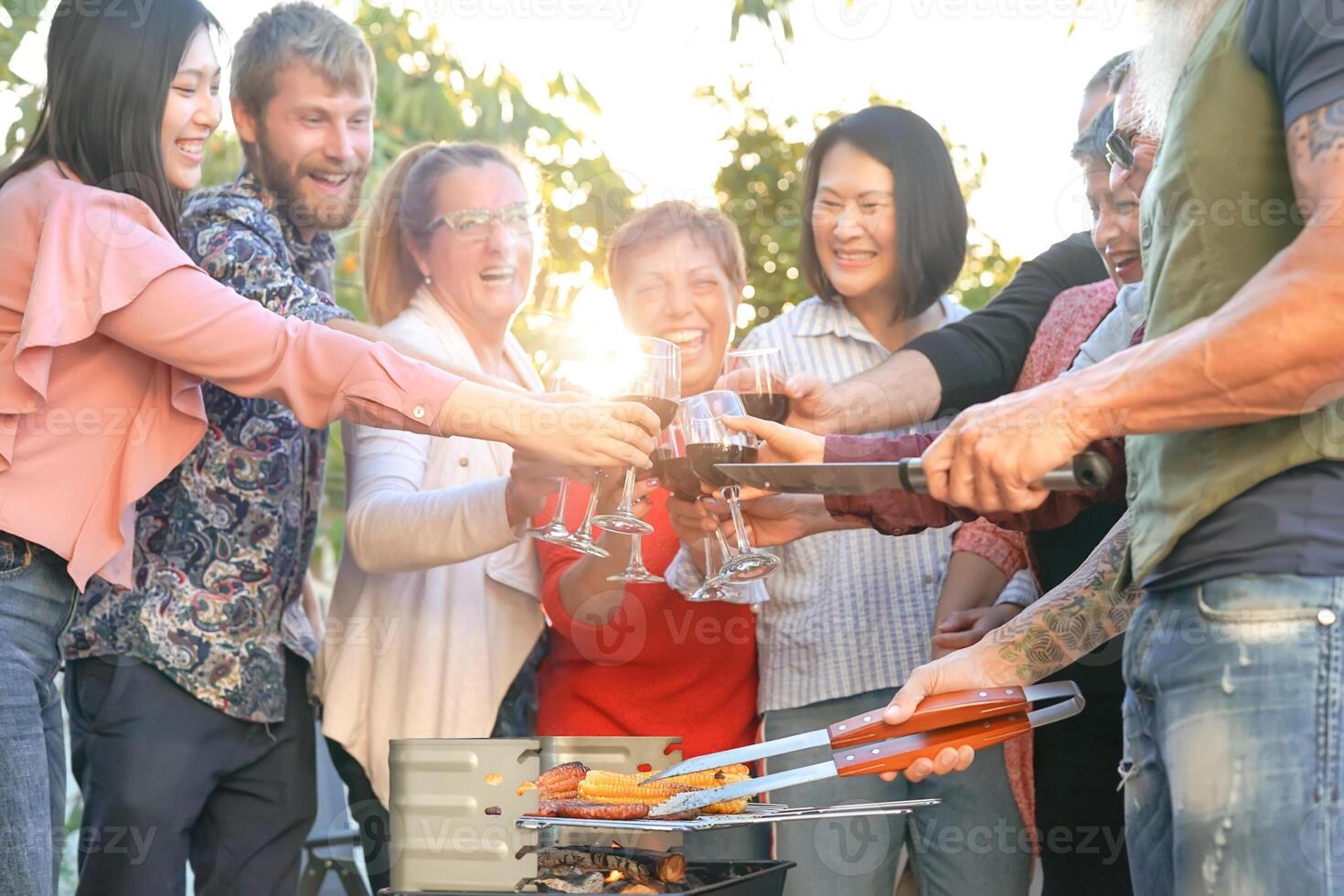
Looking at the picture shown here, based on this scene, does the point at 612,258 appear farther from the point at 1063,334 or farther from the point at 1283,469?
the point at 1283,469

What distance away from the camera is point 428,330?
3.35 metres

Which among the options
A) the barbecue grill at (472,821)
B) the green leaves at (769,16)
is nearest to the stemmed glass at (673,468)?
the barbecue grill at (472,821)

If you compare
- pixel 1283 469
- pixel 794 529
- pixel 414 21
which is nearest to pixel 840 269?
pixel 794 529

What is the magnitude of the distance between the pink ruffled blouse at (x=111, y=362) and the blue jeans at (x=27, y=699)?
0.17 ft

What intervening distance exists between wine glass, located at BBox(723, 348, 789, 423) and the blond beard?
1048 mm

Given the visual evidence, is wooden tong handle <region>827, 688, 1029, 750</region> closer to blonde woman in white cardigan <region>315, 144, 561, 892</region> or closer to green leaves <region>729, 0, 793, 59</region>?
blonde woman in white cardigan <region>315, 144, 561, 892</region>

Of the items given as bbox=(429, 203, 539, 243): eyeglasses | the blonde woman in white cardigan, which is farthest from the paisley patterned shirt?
bbox=(429, 203, 539, 243): eyeglasses

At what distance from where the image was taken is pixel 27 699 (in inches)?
89.2

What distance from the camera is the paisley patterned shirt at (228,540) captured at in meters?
2.86

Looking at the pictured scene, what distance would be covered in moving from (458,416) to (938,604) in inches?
45.7

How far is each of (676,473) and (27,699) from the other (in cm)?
115

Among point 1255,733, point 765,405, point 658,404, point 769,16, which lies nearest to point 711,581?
point 658,404

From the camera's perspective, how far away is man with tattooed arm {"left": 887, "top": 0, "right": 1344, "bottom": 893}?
1.52m

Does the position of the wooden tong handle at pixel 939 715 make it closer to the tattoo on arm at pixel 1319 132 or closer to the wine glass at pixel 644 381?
the wine glass at pixel 644 381
